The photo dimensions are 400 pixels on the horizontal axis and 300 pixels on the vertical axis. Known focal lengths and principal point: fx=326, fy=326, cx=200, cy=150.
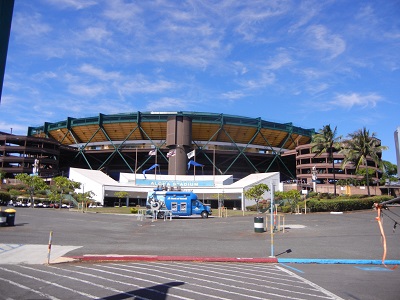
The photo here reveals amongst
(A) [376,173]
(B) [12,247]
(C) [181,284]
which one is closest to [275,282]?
(C) [181,284]

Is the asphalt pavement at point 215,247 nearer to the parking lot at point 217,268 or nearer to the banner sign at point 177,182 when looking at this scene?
the parking lot at point 217,268

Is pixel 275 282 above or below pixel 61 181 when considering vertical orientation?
below

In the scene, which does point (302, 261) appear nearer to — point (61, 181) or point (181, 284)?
point (181, 284)

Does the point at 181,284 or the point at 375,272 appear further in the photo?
the point at 375,272

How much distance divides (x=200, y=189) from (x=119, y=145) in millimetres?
28682

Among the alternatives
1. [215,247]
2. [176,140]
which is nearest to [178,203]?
[215,247]

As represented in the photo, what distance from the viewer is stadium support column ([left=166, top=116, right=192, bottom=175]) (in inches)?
2842

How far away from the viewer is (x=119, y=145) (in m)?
80.4

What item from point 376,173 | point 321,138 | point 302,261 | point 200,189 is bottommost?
point 302,261

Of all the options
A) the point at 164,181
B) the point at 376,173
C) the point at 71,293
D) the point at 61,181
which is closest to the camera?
the point at 71,293

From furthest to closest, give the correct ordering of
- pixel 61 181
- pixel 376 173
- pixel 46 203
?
pixel 376 173, pixel 46 203, pixel 61 181

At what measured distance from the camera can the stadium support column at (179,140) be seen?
72.2 metres

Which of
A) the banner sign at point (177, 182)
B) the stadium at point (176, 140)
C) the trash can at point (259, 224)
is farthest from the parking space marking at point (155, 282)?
the stadium at point (176, 140)

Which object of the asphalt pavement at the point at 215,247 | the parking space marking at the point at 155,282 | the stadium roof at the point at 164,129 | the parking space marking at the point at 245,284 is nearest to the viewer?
the parking space marking at the point at 155,282
